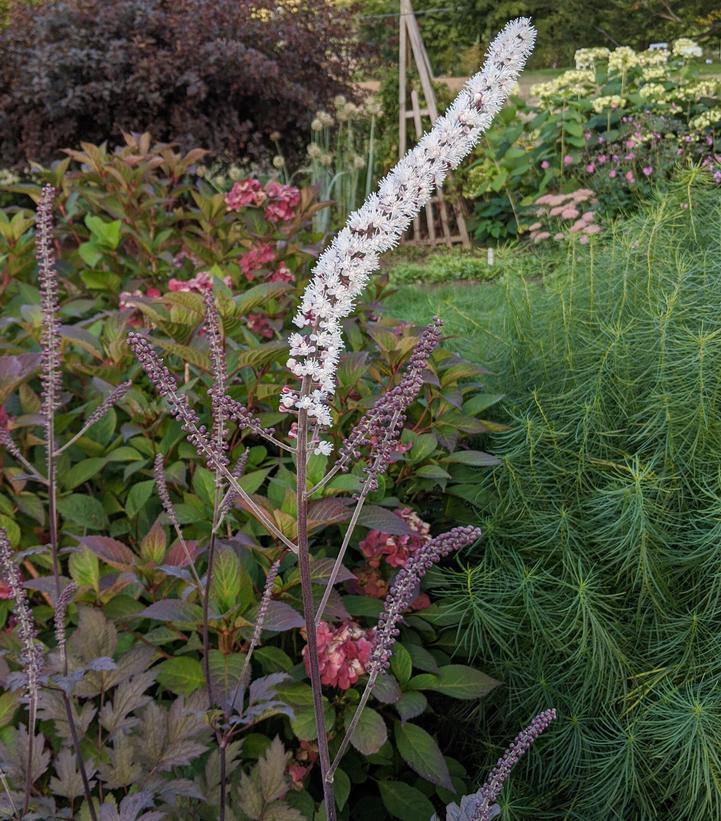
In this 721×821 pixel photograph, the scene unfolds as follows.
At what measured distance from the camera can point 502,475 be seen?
7.30ft

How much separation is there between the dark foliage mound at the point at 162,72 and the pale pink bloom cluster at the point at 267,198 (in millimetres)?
4204

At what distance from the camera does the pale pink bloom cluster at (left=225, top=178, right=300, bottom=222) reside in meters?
3.11

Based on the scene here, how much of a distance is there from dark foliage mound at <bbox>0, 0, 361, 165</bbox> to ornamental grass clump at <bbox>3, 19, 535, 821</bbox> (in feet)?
19.4

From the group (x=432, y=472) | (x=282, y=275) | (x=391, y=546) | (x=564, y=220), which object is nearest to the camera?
(x=391, y=546)

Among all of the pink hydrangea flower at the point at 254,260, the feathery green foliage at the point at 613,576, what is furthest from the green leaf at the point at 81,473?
the pink hydrangea flower at the point at 254,260

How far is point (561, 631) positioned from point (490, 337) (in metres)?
1.12

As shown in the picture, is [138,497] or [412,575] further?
[138,497]

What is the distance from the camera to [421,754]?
1730 millimetres

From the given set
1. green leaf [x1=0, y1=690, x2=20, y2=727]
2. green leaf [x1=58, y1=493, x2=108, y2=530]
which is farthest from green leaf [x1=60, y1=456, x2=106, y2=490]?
green leaf [x1=0, y1=690, x2=20, y2=727]

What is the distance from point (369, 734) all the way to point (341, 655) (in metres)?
0.15

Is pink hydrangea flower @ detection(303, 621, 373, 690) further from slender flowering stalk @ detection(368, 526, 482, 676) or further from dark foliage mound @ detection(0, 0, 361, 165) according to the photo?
dark foliage mound @ detection(0, 0, 361, 165)

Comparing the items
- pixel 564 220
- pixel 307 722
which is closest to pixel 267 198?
pixel 307 722

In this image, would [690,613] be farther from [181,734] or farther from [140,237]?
[140,237]

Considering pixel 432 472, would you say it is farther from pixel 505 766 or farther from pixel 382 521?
pixel 505 766
